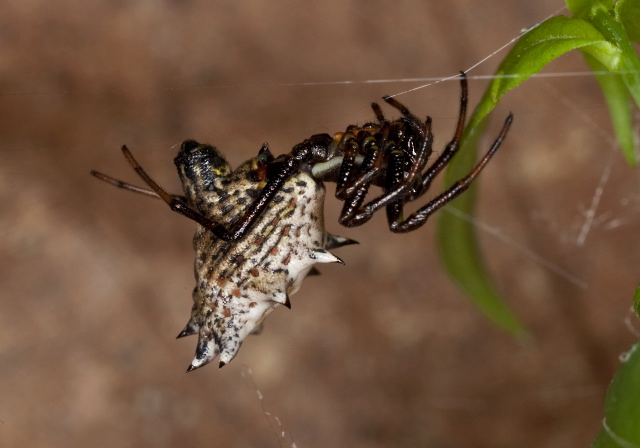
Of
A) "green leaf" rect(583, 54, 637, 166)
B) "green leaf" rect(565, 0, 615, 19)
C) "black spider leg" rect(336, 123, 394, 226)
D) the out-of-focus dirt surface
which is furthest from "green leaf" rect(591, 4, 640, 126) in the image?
the out-of-focus dirt surface

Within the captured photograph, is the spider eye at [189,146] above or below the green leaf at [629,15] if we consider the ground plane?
below

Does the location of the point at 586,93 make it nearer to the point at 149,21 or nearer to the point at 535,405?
the point at 535,405

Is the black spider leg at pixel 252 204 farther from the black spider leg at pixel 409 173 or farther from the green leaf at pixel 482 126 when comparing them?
the green leaf at pixel 482 126

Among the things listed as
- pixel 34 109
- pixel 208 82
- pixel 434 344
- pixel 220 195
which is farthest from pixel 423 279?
pixel 34 109

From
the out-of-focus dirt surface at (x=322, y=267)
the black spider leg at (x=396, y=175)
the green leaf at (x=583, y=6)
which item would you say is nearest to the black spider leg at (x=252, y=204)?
the black spider leg at (x=396, y=175)

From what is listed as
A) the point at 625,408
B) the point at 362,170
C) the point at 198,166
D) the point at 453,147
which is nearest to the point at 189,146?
the point at 198,166
